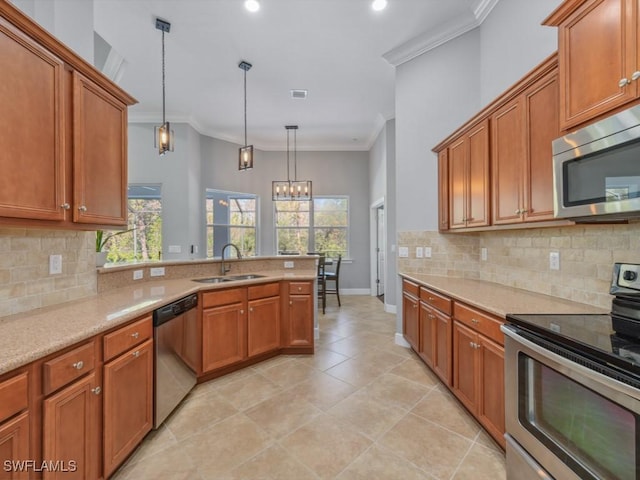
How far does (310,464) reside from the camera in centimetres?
173

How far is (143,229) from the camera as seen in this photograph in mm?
5395

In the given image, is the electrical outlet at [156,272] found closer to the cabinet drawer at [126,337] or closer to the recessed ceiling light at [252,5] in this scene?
the cabinet drawer at [126,337]

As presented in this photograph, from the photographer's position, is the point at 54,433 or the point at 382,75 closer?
the point at 54,433

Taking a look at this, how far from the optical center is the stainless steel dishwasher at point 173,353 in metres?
1.98

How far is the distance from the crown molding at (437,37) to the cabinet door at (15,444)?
439 cm

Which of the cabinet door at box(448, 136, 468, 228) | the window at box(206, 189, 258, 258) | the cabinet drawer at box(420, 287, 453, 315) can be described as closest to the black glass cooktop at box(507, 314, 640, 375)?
the cabinet drawer at box(420, 287, 453, 315)

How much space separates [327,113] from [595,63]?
14.6 ft

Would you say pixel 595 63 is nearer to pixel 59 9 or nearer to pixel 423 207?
pixel 423 207

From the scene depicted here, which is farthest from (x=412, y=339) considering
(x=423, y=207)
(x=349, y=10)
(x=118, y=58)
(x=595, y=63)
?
(x=118, y=58)

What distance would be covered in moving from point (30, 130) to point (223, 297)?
1.80 meters

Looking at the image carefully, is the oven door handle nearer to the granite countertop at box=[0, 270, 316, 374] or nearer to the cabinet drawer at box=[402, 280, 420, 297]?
the cabinet drawer at box=[402, 280, 420, 297]

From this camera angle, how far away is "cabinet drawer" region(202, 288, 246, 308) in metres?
2.64

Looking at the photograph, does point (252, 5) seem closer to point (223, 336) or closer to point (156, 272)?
point (156, 272)

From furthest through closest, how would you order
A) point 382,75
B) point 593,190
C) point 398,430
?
point 382,75 → point 398,430 → point 593,190
